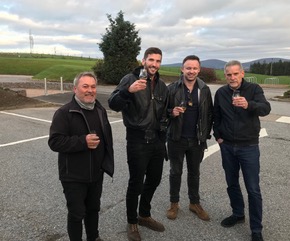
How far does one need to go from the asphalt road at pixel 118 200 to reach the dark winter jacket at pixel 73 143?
1024 mm

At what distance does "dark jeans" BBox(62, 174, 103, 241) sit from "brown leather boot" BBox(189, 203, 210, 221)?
57.4 inches

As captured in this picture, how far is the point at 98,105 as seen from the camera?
10.4 ft

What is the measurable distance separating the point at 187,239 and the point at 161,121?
1.37m

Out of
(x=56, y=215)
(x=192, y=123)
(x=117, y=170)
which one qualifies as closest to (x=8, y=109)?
(x=117, y=170)

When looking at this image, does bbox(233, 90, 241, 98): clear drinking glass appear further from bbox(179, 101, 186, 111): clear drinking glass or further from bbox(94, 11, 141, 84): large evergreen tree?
bbox(94, 11, 141, 84): large evergreen tree

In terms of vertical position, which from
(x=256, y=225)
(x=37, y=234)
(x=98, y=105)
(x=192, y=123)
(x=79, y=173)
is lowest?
(x=37, y=234)

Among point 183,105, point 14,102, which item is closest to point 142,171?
point 183,105

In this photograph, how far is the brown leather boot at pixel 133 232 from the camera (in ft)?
A: 11.6

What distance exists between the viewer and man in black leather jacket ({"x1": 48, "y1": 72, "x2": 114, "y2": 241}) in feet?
9.49

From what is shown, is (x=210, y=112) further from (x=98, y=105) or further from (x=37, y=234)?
(x=37, y=234)

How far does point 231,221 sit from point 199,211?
422mm

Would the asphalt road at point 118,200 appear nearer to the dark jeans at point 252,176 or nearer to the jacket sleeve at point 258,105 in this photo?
the dark jeans at point 252,176

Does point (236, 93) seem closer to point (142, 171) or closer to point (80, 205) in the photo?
point (142, 171)

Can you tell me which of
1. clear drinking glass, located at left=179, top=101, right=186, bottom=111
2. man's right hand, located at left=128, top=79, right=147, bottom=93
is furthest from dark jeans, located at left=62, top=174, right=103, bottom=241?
clear drinking glass, located at left=179, top=101, right=186, bottom=111
